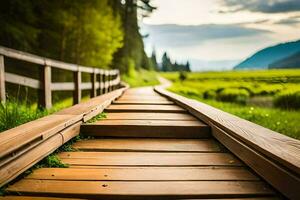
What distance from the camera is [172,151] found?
2.68 m

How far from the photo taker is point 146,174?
2035 mm

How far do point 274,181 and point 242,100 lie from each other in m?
13.3

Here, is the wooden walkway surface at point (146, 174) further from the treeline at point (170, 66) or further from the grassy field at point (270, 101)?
the treeline at point (170, 66)

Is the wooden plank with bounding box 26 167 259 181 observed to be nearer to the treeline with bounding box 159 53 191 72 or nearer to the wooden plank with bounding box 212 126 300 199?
the wooden plank with bounding box 212 126 300 199

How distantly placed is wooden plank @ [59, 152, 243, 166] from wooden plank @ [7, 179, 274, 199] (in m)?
0.40

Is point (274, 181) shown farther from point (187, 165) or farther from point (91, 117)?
point (91, 117)

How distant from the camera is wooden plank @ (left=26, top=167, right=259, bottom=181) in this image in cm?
195

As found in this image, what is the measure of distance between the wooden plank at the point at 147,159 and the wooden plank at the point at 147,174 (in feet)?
0.40

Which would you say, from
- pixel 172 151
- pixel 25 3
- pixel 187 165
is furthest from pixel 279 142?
pixel 25 3

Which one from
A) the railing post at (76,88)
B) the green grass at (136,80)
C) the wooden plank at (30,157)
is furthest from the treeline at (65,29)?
the wooden plank at (30,157)

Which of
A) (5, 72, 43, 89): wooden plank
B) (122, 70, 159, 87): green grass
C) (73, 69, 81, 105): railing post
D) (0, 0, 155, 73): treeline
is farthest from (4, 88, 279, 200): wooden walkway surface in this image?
(122, 70, 159, 87): green grass

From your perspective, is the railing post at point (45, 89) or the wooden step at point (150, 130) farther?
the railing post at point (45, 89)

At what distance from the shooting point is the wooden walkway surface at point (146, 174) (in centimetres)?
171

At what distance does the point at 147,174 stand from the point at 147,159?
37 centimetres
